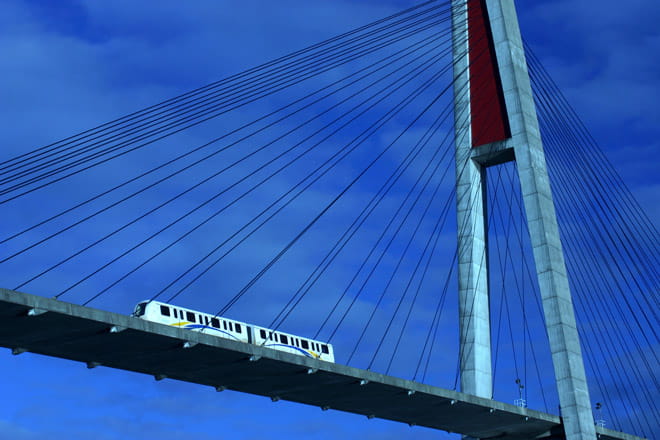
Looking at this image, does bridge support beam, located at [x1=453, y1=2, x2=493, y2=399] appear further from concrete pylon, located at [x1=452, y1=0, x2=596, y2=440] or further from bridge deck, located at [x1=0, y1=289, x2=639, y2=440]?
bridge deck, located at [x1=0, y1=289, x2=639, y2=440]

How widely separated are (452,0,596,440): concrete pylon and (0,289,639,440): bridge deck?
213cm

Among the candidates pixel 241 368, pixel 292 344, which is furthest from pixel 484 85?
pixel 241 368

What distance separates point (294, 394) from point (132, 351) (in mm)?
8369

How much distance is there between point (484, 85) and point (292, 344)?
15.5 m

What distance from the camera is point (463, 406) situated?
44.3 meters

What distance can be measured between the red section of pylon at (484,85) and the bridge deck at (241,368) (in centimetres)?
1250

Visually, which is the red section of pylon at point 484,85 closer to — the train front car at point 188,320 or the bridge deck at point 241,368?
the bridge deck at point 241,368

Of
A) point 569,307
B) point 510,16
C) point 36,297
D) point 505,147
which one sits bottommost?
point 36,297

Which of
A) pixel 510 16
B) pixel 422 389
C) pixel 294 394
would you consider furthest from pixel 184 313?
pixel 510 16

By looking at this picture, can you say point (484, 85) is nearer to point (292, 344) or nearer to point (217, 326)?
point (292, 344)

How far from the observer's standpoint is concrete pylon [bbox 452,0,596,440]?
45.9 meters

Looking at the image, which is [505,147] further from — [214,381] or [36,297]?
[36,297]

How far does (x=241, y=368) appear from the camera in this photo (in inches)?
1491

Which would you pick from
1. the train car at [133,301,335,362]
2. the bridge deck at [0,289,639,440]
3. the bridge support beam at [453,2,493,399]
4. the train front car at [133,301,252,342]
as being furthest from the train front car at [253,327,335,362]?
the bridge support beam at [453,2,493,399]
